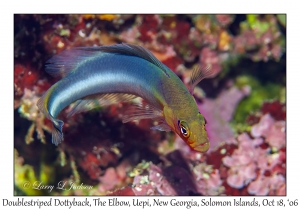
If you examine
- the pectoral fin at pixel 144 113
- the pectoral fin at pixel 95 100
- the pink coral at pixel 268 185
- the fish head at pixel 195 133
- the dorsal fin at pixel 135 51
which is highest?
the dorsal fin at pixel 135 51

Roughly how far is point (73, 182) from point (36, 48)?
208 centimetres

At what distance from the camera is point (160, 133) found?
5016mm

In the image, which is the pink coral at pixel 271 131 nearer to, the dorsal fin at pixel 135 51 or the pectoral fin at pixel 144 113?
the pectoral fin at pixel 144 113

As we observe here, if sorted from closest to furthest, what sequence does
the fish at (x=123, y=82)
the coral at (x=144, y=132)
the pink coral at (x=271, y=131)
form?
the fish at (x=123, y=82) → the coral at (x=144, y=132) → the pink coral at (x=271, y=131)

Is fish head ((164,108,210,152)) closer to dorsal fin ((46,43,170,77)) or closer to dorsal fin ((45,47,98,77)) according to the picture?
dorsal fin ((46,43,170,77))

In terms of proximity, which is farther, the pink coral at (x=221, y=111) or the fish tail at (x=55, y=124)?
the pink coral at (x=221, y=111)

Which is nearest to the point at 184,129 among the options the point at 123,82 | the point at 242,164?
the point at 123,82

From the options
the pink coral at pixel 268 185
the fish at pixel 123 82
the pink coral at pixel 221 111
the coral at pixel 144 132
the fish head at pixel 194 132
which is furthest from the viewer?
the pink coral at pixel 221 111

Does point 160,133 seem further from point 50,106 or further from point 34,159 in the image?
point 50,106

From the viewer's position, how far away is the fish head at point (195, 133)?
7.94 feet

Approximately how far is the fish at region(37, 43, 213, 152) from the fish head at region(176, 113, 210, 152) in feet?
0.37

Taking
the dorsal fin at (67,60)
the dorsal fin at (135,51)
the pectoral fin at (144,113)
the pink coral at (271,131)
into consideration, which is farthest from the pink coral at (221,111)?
the dorsal fin at (67,60)

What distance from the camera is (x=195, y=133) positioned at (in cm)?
244

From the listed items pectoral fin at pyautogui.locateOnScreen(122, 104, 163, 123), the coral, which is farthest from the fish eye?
the coral
